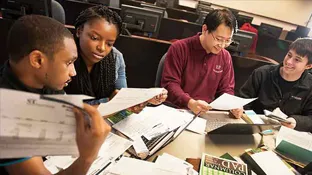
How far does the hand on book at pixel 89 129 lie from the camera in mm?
547

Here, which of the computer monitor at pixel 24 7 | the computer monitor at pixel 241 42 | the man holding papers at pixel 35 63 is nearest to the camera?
the man holding papers at pixel 35 63

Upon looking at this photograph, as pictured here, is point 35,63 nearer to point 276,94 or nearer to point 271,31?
point 276,94

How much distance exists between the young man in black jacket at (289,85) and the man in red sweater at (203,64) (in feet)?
0.67

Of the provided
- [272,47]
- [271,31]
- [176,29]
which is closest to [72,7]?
[176,29]

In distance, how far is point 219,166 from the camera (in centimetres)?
100

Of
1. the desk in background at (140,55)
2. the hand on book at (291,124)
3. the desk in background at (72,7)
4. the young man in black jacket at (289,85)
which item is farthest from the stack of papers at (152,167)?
the desk in background at (72,7)

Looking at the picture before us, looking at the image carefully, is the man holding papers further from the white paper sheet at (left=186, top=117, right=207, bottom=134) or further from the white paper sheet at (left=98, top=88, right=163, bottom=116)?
the white paper sheet at (left=186, top=117, right=207, bottom=134)

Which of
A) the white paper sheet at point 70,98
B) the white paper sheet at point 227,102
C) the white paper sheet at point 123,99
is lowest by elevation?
the white paper sheet at point 227,102

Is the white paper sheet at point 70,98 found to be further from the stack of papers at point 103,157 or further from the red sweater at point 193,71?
the red sweater at point 193,71

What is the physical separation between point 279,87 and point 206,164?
1.04m

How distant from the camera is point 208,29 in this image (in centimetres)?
159

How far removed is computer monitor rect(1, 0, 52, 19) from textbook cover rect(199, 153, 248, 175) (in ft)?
6.33

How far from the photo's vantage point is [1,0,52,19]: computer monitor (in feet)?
7.21

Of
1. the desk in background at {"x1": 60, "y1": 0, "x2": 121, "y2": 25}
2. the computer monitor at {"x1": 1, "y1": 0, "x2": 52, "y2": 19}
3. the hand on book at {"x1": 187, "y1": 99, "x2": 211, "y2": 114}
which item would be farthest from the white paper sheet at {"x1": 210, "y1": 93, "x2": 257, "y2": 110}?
the desk in background at {"x1": 60, "y1": 0, "x2": 121, "y2": 25}
